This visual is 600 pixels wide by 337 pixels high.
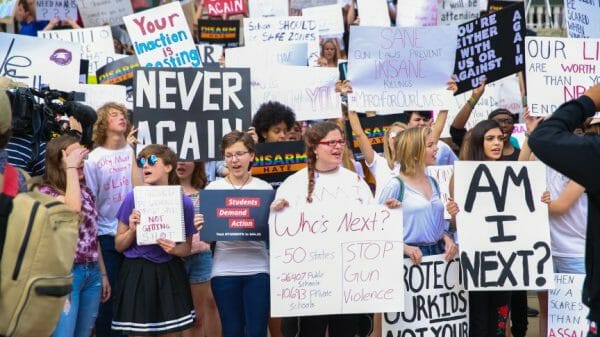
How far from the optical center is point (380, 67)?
871 cm

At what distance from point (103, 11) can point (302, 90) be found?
21.1 feet

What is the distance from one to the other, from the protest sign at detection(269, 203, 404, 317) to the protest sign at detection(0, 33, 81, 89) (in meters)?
2.97

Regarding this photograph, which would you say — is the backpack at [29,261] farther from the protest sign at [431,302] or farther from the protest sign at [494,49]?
the protest sign at [494,49]

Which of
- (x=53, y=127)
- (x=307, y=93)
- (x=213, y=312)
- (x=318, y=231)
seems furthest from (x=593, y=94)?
(x=307, y=93)

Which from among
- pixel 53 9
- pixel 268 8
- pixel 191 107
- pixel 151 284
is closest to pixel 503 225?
pixel 151 284

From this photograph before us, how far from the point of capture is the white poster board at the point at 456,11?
13711 mm

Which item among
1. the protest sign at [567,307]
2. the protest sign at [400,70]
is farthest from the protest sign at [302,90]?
the protest sign at [567,307]

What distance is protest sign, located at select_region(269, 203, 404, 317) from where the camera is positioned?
6.59 m

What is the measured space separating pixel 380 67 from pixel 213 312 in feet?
8.20

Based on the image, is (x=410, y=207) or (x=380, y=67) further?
(x=380, y=67)

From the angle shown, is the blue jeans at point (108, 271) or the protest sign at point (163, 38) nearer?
the blue jeans at point (108, 271)

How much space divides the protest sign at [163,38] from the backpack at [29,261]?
736cm

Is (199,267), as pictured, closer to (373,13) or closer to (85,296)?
(85,296)

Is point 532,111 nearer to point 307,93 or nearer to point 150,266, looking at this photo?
point 307,93
